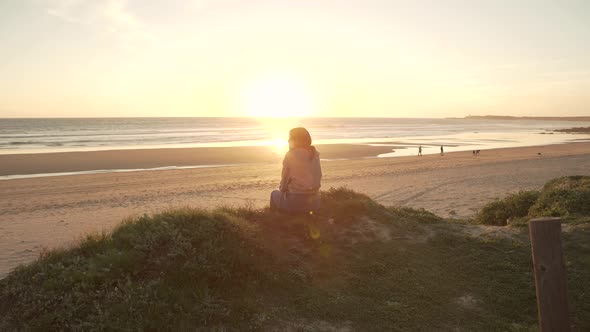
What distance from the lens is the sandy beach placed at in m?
14.0

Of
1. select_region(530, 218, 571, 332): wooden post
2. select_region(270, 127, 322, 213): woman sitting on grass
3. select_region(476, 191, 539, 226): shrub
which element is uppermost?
select_region(270, 127, 322, 213): woman sitting on grass

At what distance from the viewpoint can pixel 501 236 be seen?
8539 millimetres

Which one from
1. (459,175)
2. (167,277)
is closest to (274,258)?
(167,277)

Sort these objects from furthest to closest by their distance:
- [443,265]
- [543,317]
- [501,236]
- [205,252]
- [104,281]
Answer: [501,236]
[443,265]
[205,252]
[104,281]
[543,317]

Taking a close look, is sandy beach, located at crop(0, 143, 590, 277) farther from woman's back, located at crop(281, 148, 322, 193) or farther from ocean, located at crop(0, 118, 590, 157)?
ocean, located at crop(0, 118, 590, 157)

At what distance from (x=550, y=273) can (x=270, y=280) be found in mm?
3555

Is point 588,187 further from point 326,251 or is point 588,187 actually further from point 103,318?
point 103,318

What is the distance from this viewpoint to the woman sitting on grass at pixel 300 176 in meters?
7.57

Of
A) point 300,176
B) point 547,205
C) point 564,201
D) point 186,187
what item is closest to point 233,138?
point 186,187

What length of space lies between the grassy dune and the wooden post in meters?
1.37

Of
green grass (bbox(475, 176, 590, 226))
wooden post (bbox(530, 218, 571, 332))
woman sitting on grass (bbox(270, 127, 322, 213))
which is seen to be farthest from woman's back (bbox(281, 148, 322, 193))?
green grass (bbox(475, 176, 590, 226))

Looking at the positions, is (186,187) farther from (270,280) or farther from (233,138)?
(233,138)

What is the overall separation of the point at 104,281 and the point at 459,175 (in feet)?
74.9

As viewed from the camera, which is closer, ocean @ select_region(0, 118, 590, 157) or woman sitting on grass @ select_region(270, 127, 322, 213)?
woman sitting on grass @ select_region(270, 127, 322, 213)
